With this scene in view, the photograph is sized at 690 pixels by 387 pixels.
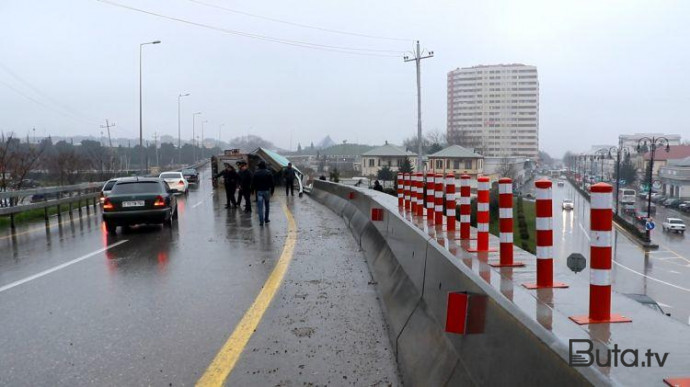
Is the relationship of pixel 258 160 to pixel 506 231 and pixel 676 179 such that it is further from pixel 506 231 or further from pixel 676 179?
pixel 676 179

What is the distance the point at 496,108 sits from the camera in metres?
146

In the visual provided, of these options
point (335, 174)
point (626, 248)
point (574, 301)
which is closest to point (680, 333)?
point (574, 301)

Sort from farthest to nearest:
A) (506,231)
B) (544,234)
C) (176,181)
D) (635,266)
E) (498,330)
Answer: (635,266) < (176,181) < (506,231) < (544,234) < (498,330)

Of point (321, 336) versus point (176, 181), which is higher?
point (176, 181)

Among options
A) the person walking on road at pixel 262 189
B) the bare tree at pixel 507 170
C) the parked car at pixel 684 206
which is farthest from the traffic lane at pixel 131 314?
the parked car at pixel 684 206

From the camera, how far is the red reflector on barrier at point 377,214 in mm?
10310

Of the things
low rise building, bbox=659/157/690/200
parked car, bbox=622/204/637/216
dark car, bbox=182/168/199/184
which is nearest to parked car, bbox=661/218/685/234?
parked car, bbox=622/204/637/216

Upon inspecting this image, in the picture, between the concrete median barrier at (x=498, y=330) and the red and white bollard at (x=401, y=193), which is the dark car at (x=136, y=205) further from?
the concrete median barrier at (x=498, y=330)

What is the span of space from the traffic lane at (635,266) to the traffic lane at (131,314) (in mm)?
20737

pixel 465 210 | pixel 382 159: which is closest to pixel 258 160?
pixel 465 210

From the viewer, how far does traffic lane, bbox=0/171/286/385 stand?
4.47 m

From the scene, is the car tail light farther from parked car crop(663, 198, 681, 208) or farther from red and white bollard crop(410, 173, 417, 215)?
parked car crop(663, 198, 681, 208)

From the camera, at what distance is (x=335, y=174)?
149ft

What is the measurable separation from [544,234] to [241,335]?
2.91 meters
